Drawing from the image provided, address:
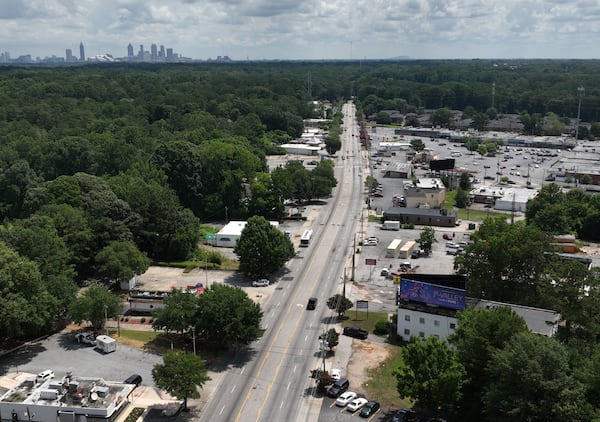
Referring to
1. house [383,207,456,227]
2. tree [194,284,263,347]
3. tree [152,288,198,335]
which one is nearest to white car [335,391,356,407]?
tree [194,284,263,347]

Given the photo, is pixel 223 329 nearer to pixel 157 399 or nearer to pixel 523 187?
pixel 157 399

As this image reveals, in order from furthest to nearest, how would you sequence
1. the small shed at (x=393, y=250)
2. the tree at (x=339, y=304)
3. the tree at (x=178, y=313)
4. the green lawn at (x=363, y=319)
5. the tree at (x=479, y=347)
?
the small shed at (x=393, y=250), the tree at (x=339, y=304), the green lawn at (x=363, y=319), the tree at (x=178, y=313), the tree at (x=479, y=347)

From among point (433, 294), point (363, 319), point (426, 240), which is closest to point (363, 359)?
point (363, 319)

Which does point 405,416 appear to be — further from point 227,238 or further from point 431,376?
point 227,238

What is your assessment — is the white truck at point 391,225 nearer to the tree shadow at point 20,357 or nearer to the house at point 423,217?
the house at point 423,217

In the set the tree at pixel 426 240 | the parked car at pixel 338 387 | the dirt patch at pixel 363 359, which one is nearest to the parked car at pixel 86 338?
the parked car at pixel 338 387

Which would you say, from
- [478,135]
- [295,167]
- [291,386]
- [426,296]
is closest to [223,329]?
[291,386]

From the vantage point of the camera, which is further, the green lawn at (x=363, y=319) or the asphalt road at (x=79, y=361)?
the green lawn at (x=363, y=319)
